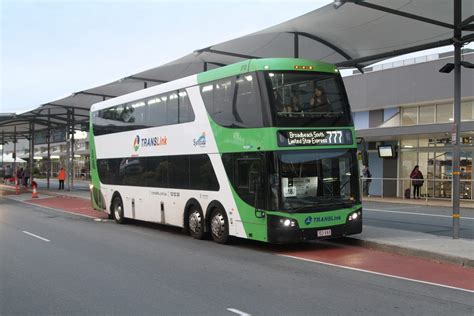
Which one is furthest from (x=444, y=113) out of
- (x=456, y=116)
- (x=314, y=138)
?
(x=314, y=138)

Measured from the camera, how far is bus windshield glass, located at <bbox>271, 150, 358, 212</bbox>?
10398 mm

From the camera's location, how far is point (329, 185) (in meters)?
11.0

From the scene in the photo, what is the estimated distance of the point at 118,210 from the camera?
1766 centimetres

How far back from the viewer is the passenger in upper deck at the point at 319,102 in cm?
1107

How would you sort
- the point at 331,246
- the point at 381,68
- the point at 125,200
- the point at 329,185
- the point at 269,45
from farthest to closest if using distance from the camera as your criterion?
the point at 381,68, the point at 125,200, the point at 269,45, the point at 331,246, the point at 329,185

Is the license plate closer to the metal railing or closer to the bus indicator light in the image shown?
the bus indicator light

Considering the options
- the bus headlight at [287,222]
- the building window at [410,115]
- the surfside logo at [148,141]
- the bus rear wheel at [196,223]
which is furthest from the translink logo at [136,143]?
the building window at [410,115]

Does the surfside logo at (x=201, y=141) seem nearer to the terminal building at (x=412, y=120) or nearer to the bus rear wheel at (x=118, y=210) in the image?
the bus rear wheel at (x=118, y=210)

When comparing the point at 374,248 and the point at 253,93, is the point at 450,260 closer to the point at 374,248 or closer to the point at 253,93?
the point at 374,248

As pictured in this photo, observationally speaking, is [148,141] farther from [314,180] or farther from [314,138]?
[314,180]

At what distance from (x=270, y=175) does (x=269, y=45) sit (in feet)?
21.7

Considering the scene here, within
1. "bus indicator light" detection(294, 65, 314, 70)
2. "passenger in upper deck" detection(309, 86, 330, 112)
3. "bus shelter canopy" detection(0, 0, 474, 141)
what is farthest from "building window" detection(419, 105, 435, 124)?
"bus indicator light" detection(294, 65, 314, 70)

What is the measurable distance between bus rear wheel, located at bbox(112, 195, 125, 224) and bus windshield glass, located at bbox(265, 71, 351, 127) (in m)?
8.82

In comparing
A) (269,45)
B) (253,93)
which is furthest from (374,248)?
(269,45)
